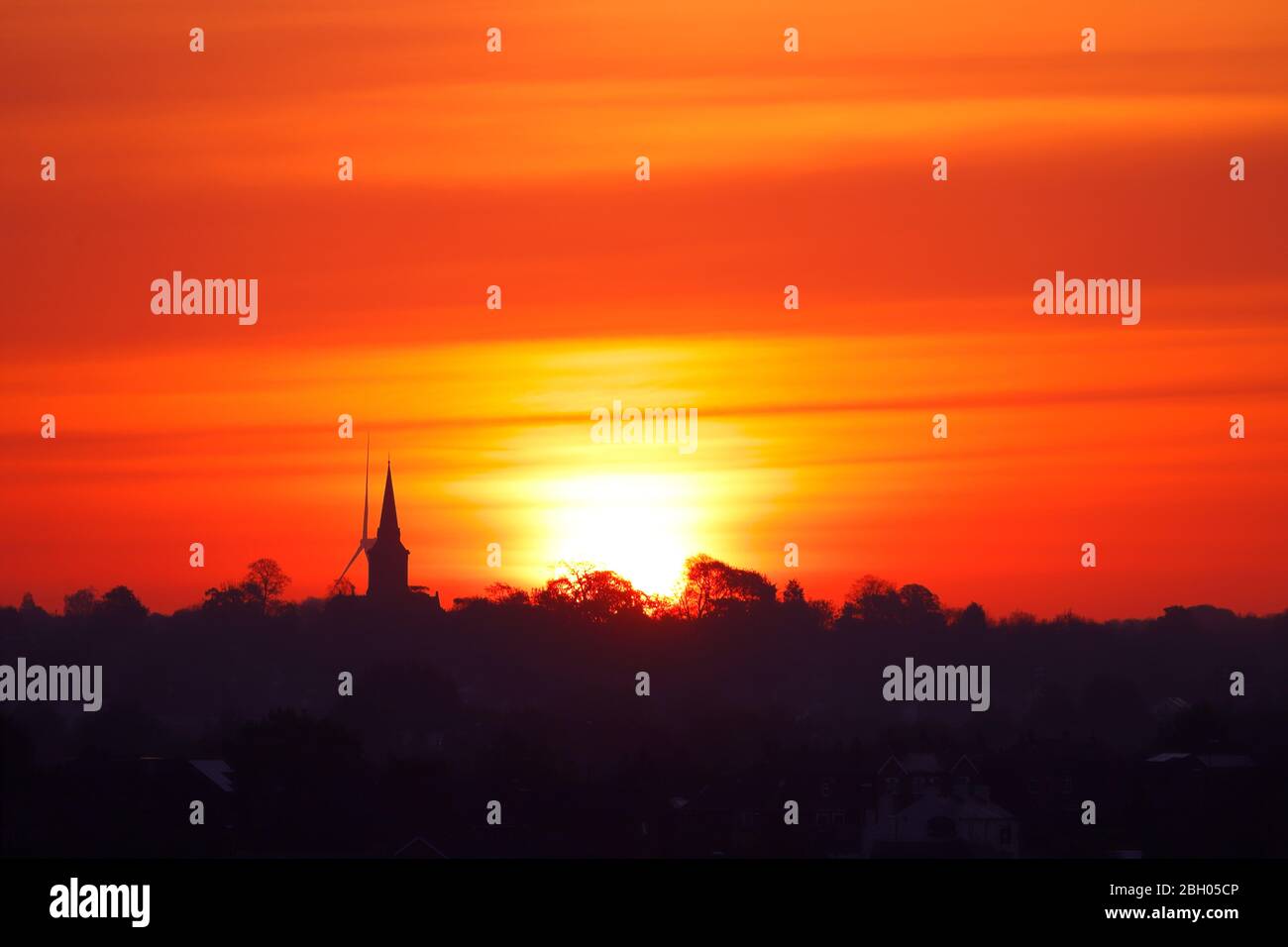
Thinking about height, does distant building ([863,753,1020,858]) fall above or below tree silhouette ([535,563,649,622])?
below

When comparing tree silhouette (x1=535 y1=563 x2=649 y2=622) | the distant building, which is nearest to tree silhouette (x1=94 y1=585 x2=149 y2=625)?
tree silhouette (x1=535 y1=563 x2=649 y2=622)

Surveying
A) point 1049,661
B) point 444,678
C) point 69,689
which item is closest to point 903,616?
point 1049,661

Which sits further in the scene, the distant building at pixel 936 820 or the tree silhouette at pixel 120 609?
the tree silhouette at pixel 120 609

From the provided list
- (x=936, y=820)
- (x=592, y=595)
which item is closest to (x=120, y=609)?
(x=592, y=595)

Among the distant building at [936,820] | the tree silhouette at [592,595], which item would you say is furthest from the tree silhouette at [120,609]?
the distant building at [936,820]

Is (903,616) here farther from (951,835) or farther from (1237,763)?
(951,835)

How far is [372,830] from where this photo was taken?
9681cm

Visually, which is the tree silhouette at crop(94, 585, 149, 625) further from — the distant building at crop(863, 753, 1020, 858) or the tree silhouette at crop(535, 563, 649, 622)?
the distant building at crop(863, 753, 1020, 858)

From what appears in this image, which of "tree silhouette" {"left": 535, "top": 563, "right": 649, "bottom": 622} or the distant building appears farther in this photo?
"tree silhouette" {"left": 535, "top": 563, "right": 649, "bottom": 622}

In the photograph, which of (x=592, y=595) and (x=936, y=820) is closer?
(x=936, y=820)

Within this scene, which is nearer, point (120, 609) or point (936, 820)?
point (936, 820)

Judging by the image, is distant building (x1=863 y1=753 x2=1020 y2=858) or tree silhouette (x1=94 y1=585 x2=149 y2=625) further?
tree silhouette (x1=94 y1=585 x2=149 y2=625)

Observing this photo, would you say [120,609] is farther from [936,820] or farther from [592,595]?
[936,820]

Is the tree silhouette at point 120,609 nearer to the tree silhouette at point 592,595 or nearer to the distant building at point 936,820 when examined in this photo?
the tree silhouette at point 592,595
